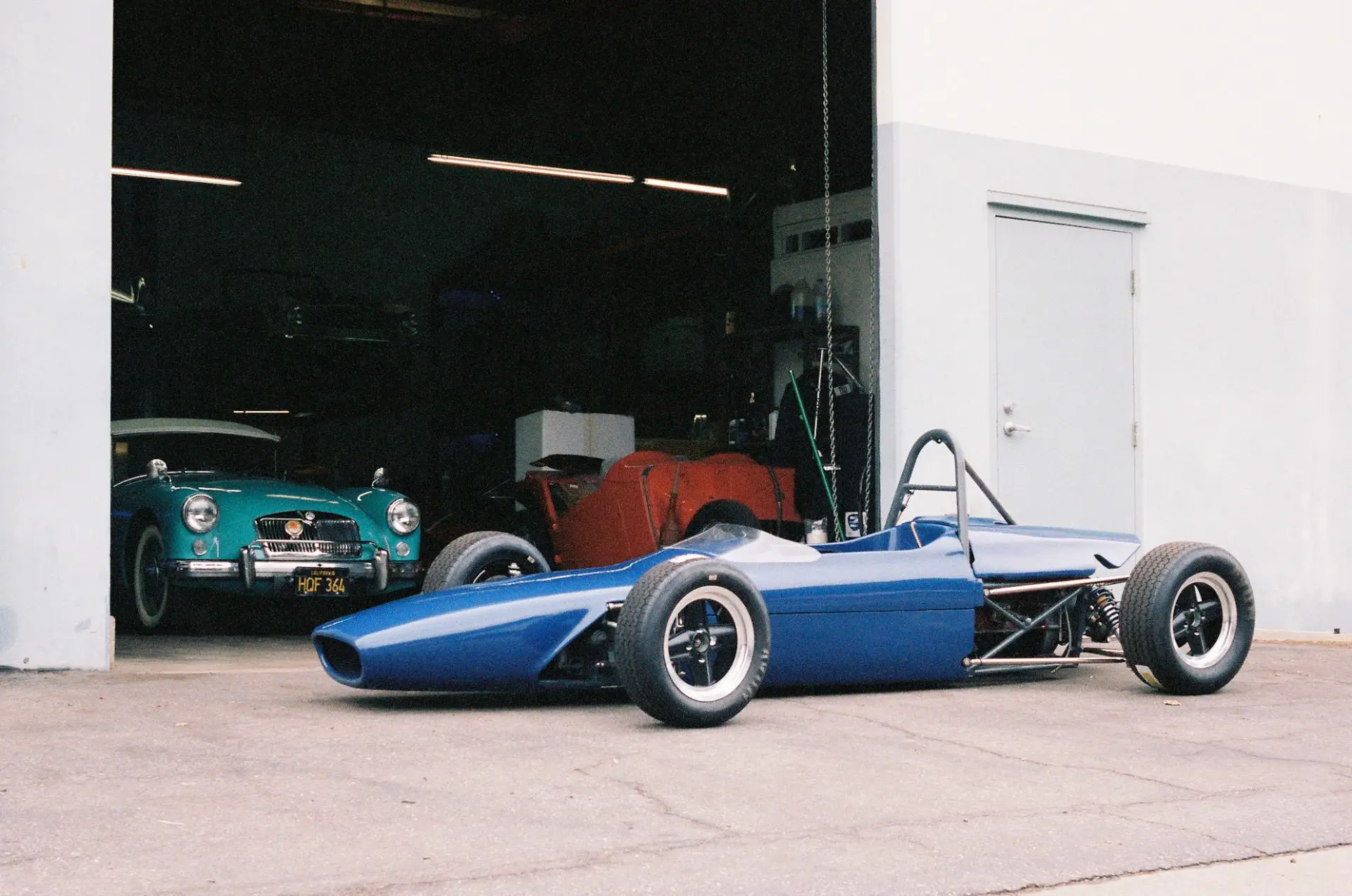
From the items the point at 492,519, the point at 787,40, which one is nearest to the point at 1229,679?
the point at 492,519

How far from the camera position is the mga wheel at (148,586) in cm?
911

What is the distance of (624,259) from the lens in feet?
62.4

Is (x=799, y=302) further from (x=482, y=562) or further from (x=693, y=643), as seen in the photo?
(x=693, y=643)

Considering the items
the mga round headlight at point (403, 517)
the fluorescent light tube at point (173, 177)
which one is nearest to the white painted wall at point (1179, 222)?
the mga round headlight at point (403, 517)

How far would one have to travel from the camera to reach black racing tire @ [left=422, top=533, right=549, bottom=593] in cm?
594

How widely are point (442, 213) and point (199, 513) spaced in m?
11.6

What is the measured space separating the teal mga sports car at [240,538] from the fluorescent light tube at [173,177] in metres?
9.04

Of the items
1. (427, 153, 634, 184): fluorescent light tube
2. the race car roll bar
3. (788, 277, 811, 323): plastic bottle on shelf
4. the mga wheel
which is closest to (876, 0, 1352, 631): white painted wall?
the race car roll bar

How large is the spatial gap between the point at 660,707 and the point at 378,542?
16.9 feet

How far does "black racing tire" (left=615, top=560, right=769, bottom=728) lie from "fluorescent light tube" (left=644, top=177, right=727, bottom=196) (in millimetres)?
13678

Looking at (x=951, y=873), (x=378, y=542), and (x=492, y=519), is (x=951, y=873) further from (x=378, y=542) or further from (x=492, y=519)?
(x=492, y=519)

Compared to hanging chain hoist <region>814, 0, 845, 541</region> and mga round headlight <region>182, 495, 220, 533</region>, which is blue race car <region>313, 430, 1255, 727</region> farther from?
mga round headlight <region>182, 495, 220, 533</region>

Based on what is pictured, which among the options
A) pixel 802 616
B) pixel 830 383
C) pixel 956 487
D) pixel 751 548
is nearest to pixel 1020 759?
pixel 802 616

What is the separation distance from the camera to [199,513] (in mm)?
8977
